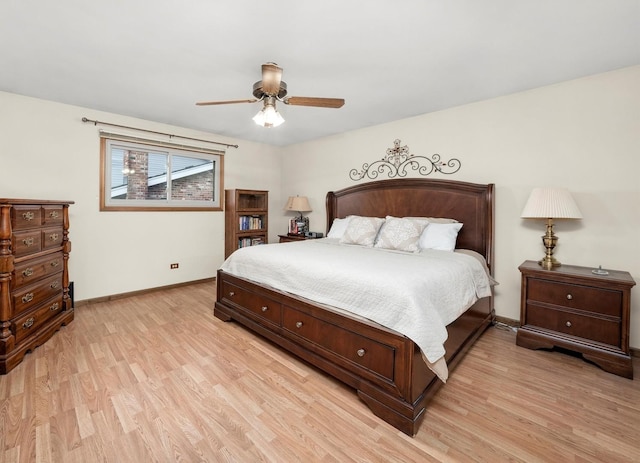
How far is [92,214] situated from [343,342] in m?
3.50

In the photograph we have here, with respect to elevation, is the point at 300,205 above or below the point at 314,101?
below

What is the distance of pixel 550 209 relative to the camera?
2400mm

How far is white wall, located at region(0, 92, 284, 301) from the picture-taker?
302 centimetres

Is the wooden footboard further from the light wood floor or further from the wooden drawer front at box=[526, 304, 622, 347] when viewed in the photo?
the wooden drawer front at box=[526, 304, 622, 347]

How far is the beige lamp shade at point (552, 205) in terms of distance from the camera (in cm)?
236

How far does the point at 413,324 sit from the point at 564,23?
2.14 meters

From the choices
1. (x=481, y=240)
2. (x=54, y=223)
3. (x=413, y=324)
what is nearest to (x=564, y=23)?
(x=481, y=240)

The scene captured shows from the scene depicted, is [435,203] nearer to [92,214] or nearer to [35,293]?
[35,293]

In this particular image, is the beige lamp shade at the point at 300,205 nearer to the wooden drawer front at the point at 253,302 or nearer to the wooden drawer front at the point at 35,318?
the wooden drawer front at the point at 253,302

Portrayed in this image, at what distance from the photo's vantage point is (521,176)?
9.46 feet

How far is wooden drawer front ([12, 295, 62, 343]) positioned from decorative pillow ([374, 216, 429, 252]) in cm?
312

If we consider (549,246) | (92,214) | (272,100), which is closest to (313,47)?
(272,100)

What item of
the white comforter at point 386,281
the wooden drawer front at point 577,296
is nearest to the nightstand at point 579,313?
the wooden drawer front at point 577,296

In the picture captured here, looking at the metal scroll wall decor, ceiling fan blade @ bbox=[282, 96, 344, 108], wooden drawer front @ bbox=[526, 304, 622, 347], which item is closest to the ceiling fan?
ceiling fan blade @ bbox=[282, 96, 344, 108]
